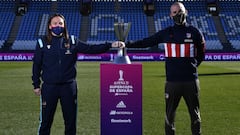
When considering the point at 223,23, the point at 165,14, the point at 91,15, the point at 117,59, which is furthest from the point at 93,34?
the point at 117,59

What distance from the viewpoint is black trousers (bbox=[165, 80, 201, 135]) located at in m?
5.70

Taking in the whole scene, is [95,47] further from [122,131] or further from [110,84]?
[122,131]

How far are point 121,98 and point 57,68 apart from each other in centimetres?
97

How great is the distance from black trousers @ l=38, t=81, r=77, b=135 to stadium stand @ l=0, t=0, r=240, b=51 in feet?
132

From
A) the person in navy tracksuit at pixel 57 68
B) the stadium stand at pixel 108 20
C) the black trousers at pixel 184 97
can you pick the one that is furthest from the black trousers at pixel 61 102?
the stadium stand at pixel 108 20

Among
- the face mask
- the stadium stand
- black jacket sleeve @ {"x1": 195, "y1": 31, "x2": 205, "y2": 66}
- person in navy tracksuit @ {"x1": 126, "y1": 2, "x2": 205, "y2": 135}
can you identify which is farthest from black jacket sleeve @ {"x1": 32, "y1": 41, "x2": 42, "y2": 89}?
the stadium stand

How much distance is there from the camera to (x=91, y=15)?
51938 millimetres

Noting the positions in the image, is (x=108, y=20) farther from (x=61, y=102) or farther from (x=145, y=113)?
(x=61, y=102)

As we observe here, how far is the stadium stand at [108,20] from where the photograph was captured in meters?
47.5

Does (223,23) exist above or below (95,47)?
above

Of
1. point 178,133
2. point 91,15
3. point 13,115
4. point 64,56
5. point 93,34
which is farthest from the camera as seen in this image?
point 91,15

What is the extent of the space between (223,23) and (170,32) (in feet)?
153

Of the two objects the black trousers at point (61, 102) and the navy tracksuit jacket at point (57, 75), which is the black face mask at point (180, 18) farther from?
the black trousers at point (61, 102)

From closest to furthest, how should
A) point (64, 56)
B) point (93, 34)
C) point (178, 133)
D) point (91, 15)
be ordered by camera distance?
point (64, 56)
point (178, 133)
point (93, 34)
point (91, 15)
